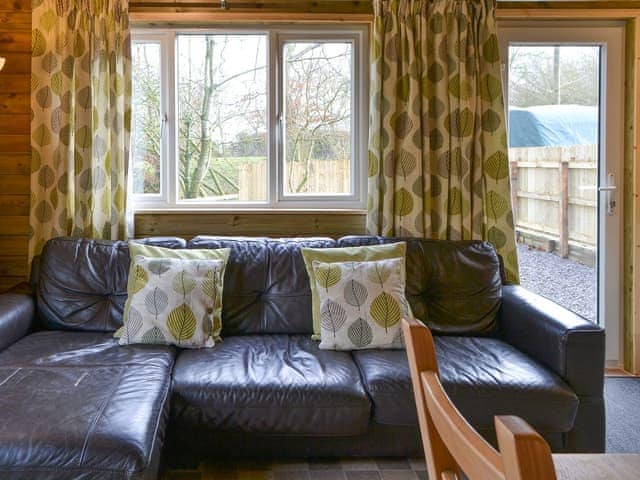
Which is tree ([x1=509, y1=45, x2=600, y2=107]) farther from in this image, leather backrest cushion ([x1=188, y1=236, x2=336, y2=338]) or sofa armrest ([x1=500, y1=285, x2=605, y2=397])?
leather backrest cushion ([x1=188, y1=236, x2=336, y2=338])

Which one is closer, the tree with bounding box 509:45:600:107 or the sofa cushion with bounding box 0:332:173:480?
the sofa cushion with bounding box 0:332:173:480

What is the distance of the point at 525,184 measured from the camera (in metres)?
3.75

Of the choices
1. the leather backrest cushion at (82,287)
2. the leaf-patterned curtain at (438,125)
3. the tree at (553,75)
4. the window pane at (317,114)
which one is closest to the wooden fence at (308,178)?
the window pane at (317,114)

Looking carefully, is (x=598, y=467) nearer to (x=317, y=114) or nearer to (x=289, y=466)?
(x=289, y=466)

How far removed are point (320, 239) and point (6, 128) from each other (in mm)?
1798

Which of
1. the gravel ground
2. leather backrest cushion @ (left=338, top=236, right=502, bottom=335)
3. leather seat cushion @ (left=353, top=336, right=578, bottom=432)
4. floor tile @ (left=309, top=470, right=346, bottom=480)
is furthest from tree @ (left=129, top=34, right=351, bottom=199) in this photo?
floor tile @ (left=309, top=470, right=346, bottom=480)

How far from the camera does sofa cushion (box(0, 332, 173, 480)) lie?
176 cm

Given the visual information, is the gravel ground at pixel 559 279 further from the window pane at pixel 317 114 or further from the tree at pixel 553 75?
the window pane at pixel 317 114

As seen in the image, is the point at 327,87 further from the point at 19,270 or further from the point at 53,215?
the point at 19,270

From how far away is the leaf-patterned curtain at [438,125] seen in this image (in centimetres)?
341

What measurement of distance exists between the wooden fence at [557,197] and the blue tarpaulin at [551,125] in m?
0.04

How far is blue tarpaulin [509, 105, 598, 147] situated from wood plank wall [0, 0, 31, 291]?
2711 mm

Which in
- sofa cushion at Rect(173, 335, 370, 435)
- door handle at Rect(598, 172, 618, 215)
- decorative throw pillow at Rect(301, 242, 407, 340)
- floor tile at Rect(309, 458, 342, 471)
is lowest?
floor tile at Rect(309, 458, 342, 471)

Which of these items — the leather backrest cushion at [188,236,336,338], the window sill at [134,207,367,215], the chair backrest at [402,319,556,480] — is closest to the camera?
the chair backrest at [402,319,556,480]
